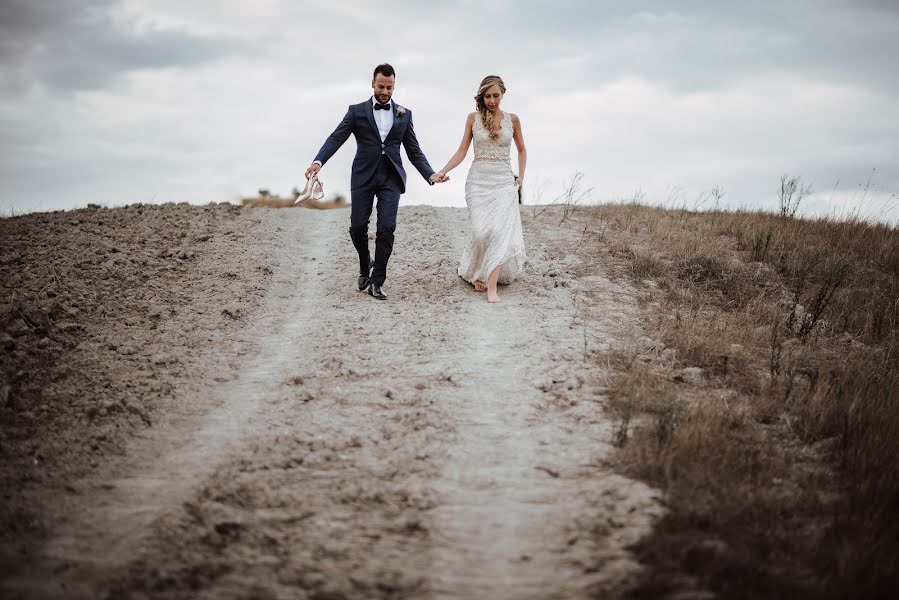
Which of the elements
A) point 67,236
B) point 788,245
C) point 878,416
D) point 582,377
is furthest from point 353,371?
point 788,245

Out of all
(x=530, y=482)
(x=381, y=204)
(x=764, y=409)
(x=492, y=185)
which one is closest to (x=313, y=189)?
(x=381, y=204)

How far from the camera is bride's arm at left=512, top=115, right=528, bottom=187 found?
25.7ft

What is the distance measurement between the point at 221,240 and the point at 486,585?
8721mm

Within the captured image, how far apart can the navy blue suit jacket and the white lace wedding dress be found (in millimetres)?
940

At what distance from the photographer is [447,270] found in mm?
9117

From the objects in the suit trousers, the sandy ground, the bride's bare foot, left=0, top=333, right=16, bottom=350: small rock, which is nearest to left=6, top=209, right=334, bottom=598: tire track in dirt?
the sandy ground

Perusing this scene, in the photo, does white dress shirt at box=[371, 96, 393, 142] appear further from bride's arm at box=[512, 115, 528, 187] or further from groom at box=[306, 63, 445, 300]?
bride's arm at box=[512, 115, 528, 187]

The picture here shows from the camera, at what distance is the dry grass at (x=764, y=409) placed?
133 inches

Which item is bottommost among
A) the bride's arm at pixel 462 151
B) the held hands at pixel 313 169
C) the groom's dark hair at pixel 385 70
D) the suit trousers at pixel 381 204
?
the suit trousers at pixel 381 204

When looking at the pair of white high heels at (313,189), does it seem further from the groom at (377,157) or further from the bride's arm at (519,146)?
the bride's arm at (519,146)

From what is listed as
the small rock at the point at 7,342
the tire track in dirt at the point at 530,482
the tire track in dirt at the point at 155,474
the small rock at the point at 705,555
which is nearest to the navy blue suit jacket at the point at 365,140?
the tire track in dirt at the point at 155,474

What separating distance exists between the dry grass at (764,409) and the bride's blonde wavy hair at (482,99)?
286 centimetres

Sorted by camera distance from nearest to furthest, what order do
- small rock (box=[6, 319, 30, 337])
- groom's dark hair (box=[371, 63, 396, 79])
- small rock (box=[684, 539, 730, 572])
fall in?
small rock (box=[684, 539, 730, 572]) → small rock (box=[6, 319, 30, 337]) → groom's dark hair (box=[371, 63, 396, 79])

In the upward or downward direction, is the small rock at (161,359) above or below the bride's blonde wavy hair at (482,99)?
below
